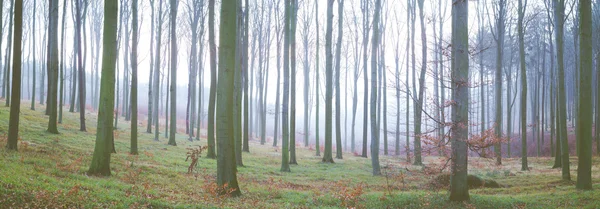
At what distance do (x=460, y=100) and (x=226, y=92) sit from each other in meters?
5.76

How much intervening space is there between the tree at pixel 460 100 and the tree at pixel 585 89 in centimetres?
372

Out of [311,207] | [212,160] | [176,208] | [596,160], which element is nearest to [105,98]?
[176,208]

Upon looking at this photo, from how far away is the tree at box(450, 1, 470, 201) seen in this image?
898 centimetres

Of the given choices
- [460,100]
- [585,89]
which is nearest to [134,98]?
[460,100]

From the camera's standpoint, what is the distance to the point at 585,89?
10.2 meters

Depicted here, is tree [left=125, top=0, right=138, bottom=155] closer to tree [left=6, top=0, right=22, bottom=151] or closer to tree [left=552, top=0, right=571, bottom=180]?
tree [left=6, top=0, right=22, bottom=151]

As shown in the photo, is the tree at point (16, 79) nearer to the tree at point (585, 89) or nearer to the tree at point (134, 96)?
the tree at point (134, 96)

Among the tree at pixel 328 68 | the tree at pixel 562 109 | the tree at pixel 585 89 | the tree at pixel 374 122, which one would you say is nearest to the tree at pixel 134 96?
the tree at pixel 328 68

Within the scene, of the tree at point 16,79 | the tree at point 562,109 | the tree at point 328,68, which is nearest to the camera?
the tree at point 16,79

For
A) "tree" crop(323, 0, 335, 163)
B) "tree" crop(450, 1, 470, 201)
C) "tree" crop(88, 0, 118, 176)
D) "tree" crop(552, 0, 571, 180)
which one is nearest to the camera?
"tree" crop(450, 1, 470, 201)

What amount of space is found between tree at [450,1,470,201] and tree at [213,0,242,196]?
5.45 m

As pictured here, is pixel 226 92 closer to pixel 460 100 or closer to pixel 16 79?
pixel 460 100

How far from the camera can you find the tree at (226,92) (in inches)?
357

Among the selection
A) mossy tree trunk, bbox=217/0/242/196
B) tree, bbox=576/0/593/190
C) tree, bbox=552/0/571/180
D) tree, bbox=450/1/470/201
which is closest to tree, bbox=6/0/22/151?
mossy tree trunk, bbox=217/0/242/196
